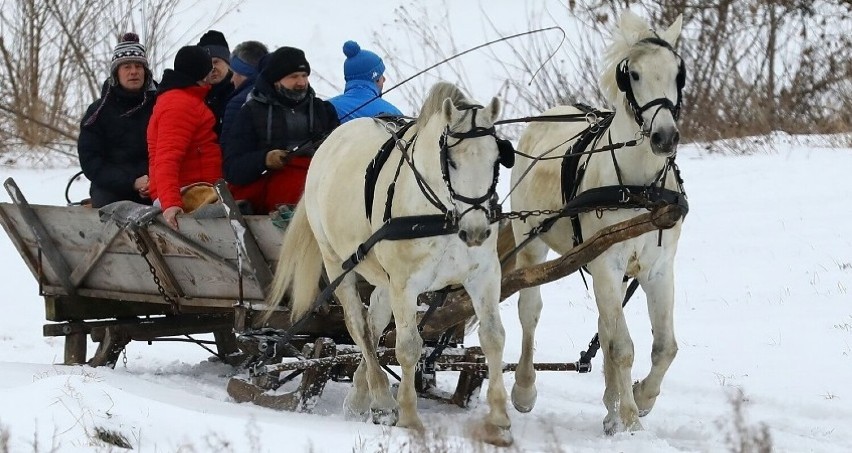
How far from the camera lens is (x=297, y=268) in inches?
263

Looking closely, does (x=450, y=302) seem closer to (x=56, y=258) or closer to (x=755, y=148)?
(x=56, y=258)

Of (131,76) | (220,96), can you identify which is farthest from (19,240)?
(220,96)

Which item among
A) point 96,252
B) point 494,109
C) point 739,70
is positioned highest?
point 739,70

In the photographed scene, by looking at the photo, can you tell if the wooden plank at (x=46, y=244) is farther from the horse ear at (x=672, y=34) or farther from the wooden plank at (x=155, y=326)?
the horse ear at (x=672, y=34)

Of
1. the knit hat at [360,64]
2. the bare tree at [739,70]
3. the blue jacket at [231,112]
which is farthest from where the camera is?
the bare tree at [739,70]

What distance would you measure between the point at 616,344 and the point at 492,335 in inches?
25.7

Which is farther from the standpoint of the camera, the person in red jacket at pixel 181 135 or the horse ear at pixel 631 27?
the person in red jacket at pixel 181 135

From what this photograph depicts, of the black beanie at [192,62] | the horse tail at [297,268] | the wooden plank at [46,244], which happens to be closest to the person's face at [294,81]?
the black beanie at [192,62]

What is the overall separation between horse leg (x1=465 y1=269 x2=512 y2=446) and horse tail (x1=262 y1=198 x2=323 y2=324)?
126 centimetres

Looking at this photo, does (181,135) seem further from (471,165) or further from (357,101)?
(471,165)

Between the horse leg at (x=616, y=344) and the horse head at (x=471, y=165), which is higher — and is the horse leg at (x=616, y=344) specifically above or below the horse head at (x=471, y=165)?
below

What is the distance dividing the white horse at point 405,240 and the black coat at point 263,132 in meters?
0.45

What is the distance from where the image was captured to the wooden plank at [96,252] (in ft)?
23.8

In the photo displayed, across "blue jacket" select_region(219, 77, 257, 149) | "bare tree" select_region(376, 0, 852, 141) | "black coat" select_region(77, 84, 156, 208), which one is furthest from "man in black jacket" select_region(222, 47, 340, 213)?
"bare tree" select_region(376, 0, 852, 141)
